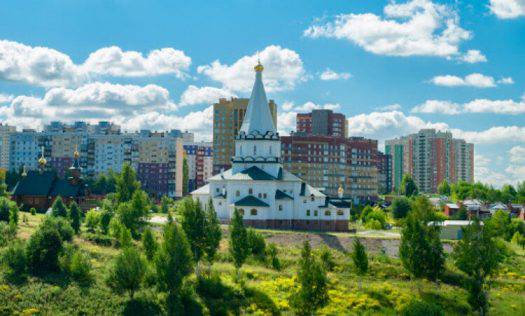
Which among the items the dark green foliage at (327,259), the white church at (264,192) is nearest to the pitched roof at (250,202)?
the white church at (264,192)

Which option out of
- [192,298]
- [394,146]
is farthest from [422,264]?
[394,146]

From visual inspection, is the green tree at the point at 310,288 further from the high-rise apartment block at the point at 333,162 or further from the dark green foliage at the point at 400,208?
the high-rise apartment block at the point at 333,162

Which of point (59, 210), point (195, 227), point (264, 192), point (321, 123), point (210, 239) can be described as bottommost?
point (210, 239)

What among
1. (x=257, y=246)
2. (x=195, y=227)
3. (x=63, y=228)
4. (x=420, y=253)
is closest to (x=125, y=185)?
(x=63, y=228)

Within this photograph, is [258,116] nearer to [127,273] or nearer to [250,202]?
[250,202]

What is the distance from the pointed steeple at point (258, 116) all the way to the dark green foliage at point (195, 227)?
76.9 feet

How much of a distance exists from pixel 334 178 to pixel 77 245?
6706 cm

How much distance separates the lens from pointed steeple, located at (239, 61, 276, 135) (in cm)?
6581

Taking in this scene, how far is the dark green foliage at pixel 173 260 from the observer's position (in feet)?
123

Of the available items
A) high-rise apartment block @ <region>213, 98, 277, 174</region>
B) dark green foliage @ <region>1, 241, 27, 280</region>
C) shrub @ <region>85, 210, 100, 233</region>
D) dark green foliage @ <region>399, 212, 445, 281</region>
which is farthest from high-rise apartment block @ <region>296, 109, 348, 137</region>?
dark green foliage @ <region>1, 241, 27, 280</region>

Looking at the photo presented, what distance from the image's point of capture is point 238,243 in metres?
42.8

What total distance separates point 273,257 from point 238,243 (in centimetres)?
397

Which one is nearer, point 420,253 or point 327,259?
point 420,253

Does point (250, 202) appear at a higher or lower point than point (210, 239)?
higher
